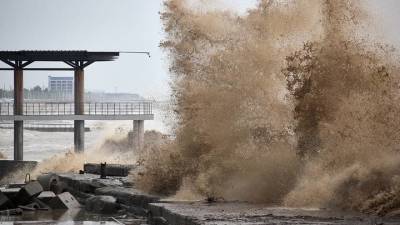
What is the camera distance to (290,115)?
17.6m

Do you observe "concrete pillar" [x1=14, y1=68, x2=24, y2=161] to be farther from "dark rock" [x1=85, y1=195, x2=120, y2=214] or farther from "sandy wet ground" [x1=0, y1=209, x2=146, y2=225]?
"sandy wet ground" [x1=0, y1=209, x2=146, y2=225]

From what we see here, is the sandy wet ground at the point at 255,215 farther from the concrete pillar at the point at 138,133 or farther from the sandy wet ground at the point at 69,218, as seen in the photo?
the concrete pillar at the point at 138,133

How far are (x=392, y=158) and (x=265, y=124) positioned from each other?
380 cm

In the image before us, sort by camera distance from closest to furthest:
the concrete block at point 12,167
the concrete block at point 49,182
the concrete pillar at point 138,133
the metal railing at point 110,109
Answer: the concrete block at point 49,182
the concrete block at point 12,167
the concrete pillar at point 138,133
the metal railing at point 110,109

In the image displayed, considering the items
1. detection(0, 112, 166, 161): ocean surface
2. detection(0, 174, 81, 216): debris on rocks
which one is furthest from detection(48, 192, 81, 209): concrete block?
detection(0, 112, 166, 161): ocean surface

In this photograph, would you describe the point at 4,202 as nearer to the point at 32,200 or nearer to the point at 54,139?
the point at 32,200

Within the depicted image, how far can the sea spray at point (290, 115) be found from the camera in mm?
14969

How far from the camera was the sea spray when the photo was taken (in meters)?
15.0

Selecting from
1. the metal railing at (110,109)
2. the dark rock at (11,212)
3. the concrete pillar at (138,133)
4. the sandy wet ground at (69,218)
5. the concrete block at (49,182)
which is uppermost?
the metal railing at (110,109)

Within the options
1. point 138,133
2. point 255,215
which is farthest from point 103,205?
point 138,133

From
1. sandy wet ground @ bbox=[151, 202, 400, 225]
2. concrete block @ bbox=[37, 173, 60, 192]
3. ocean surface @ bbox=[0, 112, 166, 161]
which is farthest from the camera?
ocean surface @ bbox=[0, 112, 166, 161]

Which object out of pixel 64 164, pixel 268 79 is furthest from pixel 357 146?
pixel 64 164

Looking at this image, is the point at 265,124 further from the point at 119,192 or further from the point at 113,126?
the point at 113,126

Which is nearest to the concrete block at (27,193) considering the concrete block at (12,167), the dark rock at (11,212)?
the dark rock at (11,212)
